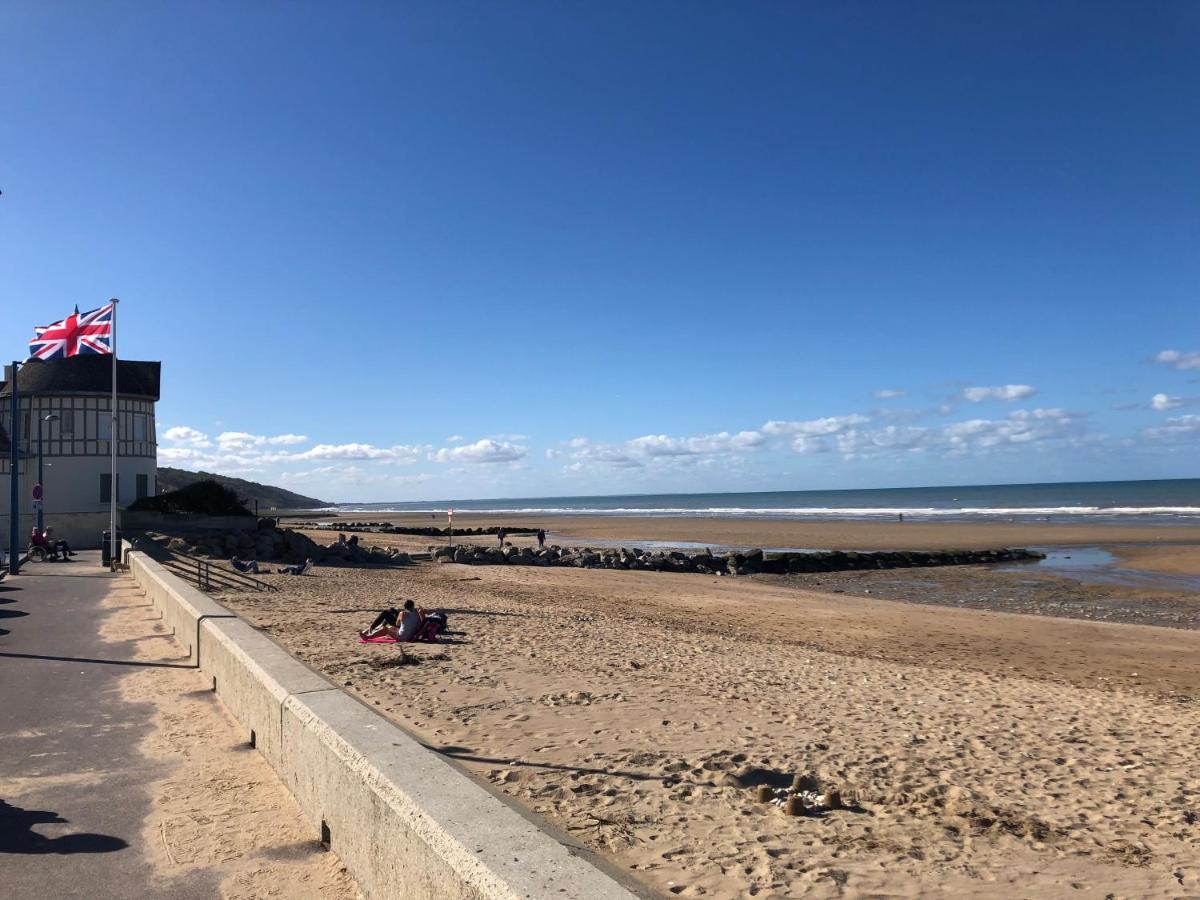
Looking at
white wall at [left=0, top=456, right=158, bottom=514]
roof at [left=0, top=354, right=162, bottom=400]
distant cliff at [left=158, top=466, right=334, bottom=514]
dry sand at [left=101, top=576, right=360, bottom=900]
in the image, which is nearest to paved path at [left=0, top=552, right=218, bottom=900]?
dry sand at [left=101, top=576, right=360, bottom=900]

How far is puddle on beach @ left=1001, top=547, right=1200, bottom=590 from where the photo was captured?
78.2 feet

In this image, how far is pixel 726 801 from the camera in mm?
5223

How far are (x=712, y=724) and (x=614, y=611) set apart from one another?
1044cm

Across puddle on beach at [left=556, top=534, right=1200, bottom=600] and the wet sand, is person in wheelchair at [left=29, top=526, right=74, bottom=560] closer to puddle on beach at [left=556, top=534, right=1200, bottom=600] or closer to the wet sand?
puddle on beach at [left=556, top=534, right=1200, bottom=600]

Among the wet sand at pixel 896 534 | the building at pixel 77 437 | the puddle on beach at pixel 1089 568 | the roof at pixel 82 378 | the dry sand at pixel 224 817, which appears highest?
the roof at pixel 82 378

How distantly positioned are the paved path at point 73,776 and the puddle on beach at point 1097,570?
2449 centimetres

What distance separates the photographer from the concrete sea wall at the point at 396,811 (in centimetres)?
305

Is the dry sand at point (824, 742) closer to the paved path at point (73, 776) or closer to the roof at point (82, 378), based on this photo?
the paved path at point (73, 776)

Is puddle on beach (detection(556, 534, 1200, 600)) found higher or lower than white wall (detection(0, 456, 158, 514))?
lower

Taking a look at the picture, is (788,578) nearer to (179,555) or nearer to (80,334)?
(179,555)

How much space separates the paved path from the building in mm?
25938

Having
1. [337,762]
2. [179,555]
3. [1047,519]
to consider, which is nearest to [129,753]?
[337,762]

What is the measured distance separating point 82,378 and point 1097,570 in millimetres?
38473

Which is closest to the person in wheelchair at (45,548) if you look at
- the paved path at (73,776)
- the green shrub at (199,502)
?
the green shrub at (199,502)
